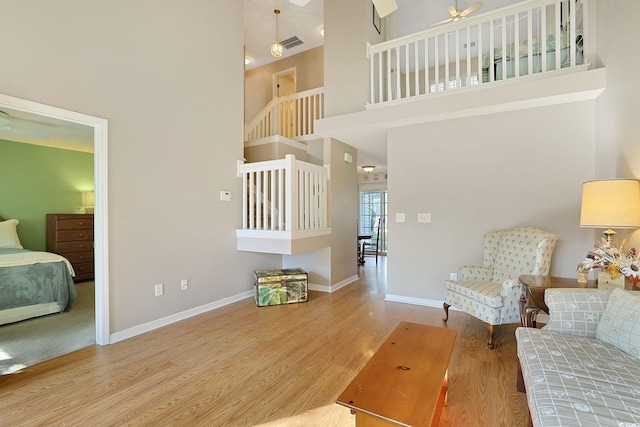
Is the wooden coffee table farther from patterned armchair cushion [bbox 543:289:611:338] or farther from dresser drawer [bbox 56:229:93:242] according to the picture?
dresser drawer [bbox 56:229:93:242]

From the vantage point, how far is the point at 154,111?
10.1 ft

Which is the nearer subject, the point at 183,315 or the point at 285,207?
the point at 183,315

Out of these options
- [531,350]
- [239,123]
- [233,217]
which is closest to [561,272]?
[531,350]

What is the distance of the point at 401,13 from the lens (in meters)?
5.21

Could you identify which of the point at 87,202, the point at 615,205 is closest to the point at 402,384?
the point at 615,205

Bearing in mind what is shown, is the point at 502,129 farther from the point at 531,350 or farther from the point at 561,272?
the point at 531,350

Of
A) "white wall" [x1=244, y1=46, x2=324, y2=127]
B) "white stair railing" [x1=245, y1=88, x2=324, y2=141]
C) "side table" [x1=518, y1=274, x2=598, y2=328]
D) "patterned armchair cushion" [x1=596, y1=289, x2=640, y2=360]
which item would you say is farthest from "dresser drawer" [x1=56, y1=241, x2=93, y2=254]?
"patterned armchair cushion" [x1=596, y1=289, x2=640, y2=360]

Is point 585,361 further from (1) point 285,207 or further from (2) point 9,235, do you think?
(2) point 9,235

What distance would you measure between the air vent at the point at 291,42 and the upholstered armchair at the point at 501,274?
5.53 metres

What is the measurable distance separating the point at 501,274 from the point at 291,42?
6065 millimetres

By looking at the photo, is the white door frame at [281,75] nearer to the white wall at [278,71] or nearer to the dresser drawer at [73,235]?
the white wall at [278,71]

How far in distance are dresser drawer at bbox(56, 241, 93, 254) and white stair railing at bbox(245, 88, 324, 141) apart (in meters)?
3.51

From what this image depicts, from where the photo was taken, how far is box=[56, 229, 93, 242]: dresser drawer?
15.3 ft

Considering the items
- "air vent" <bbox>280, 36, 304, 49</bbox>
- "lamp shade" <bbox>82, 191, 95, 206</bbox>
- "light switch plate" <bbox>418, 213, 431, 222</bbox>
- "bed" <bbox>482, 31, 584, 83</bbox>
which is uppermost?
"air vent" <bbox>280, 36, 304, 49</bbox>
